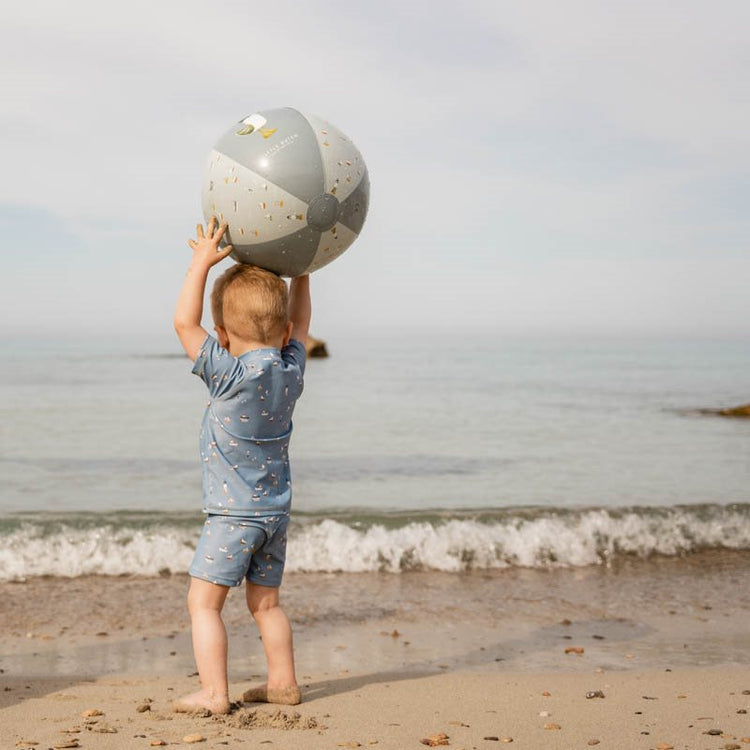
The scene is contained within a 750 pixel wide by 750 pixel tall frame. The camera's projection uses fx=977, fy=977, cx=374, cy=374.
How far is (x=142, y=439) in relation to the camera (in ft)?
48.4

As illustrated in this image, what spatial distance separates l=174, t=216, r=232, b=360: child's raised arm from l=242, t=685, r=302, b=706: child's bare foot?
1.44m

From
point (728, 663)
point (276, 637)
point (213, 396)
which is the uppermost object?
point (213, 396)

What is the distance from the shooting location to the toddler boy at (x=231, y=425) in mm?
3848

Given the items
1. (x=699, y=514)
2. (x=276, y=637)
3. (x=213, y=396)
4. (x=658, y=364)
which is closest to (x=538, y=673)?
(x=276, y=637)

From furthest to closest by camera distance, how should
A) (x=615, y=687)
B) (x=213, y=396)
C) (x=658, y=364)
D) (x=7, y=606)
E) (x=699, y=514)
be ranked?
(x=658, y=364), (x=699, y=514), (x=7, y=606), (x=615, y=687), (x=213, y=396)

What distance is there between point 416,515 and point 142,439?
7.10 metres

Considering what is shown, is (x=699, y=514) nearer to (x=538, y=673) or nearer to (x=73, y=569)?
(x=538, y=673)

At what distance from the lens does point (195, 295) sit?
3869 mm

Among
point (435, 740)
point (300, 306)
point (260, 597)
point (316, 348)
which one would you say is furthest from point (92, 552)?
point (316, 348)

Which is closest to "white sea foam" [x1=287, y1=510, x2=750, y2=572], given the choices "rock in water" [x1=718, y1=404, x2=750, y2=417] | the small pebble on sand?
the small pebble on sand

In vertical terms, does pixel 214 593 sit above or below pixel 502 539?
above

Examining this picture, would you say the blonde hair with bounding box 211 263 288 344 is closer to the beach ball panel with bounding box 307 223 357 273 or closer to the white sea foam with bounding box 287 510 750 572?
the beach ball panel with bounding box 307 223 357 273

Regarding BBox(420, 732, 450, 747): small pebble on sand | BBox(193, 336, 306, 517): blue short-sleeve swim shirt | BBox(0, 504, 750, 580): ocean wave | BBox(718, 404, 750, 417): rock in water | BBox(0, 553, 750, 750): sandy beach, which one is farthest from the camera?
BBox(718, 404, 750, 417): rock in water

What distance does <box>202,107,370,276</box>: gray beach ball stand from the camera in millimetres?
3809
